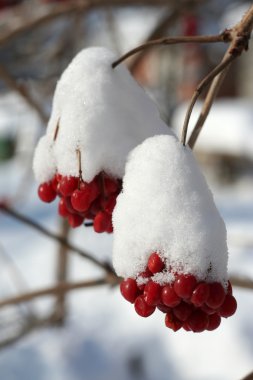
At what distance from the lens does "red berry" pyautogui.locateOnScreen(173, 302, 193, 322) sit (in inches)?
Result: 22.3

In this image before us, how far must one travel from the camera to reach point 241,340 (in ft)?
5.42

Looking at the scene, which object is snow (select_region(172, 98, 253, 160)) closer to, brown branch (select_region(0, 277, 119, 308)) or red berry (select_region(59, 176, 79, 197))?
brown branch (select_region(0, 277, 119, 308))

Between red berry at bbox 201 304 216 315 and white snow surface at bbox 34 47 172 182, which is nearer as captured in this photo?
red berry at bbox 201 304 216 315

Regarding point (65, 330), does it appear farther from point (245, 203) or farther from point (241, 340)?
point (245, 203)

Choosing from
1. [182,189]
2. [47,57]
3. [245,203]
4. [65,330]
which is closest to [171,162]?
[182,189]

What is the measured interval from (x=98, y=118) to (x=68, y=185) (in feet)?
0.29

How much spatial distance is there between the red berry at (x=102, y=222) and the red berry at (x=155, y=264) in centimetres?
13

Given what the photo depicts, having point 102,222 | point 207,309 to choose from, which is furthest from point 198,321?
point 102,222

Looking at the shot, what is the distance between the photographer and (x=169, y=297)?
0.54m


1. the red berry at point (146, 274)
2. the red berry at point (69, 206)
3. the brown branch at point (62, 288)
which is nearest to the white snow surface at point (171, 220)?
the red berry at point (146, 274)

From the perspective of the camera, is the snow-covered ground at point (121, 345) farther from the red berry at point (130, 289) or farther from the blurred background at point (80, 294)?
the red berry at point (130, 289)

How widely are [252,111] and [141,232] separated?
20.7ft

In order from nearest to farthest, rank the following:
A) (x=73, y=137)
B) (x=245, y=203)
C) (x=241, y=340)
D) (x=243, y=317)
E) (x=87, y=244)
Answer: (x=73, y=137) < (x=241, y=340) < (x=243, y=317) < (x=87, y=244) < (x=245, y=203)

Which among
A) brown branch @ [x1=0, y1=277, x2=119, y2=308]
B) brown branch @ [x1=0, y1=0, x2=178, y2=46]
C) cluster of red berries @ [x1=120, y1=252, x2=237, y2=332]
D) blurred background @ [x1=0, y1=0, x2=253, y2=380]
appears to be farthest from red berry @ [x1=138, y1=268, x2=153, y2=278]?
brown branch @ [x1=0, y1=0, x2=178, y2=46]
